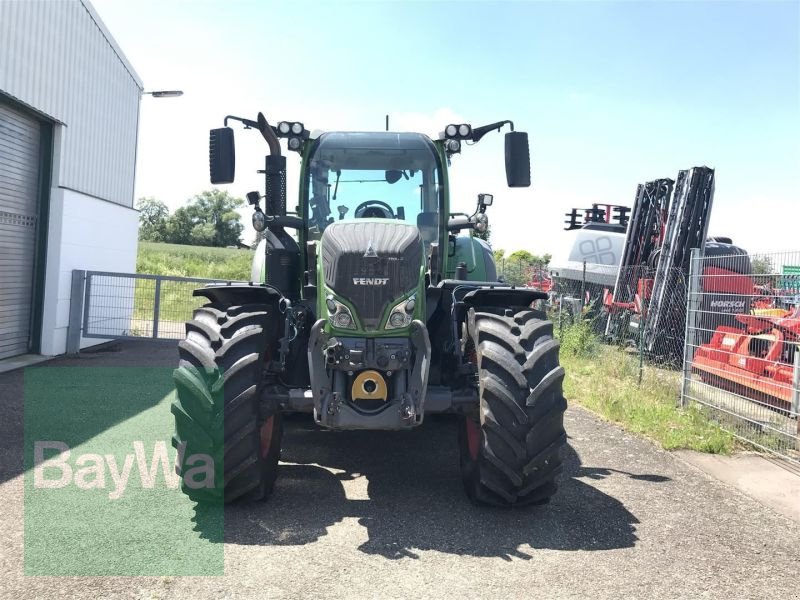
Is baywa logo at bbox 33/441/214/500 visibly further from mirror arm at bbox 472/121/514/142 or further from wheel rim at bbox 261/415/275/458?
mirror arm at bbox 472/121/514/142

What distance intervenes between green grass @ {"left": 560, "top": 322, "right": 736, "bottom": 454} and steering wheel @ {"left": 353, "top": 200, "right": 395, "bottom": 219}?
3.32 meters

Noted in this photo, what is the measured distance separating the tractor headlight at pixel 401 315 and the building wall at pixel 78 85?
24.3 ft

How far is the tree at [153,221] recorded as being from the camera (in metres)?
70.9

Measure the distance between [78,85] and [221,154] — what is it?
756 cm

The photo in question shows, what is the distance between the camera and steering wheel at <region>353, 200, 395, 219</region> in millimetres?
5449

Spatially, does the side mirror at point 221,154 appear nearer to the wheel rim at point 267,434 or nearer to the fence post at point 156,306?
the wheel rim at point 267,434

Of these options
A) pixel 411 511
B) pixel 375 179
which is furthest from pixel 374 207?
pixel 411 511

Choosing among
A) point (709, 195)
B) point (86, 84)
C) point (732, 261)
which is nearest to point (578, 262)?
point (709, 195)

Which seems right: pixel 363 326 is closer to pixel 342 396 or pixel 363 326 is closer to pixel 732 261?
pixel 342 396

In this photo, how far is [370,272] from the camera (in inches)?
161

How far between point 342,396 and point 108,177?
1005 centimetres

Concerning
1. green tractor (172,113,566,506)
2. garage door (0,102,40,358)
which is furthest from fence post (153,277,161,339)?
green tractor (172,113,566,506)

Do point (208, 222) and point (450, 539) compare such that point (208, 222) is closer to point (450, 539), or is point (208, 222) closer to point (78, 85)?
point (78, 85)

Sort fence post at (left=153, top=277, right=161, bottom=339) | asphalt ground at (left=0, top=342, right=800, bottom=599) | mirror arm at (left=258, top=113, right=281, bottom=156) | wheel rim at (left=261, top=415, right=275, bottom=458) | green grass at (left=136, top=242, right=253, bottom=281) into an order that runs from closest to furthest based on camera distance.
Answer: asphalt ground at (left=0, top=342, right=800, bottom=599), wheel rim at (left=261, top=415, right=275, bottom=458), mirror arm at (left=258, top=113, right=281, bottom=156), fence post at (left=153, top=277, right=161, bottom=339), green grass at (left=136, top=242, right=253, bottom=281)
